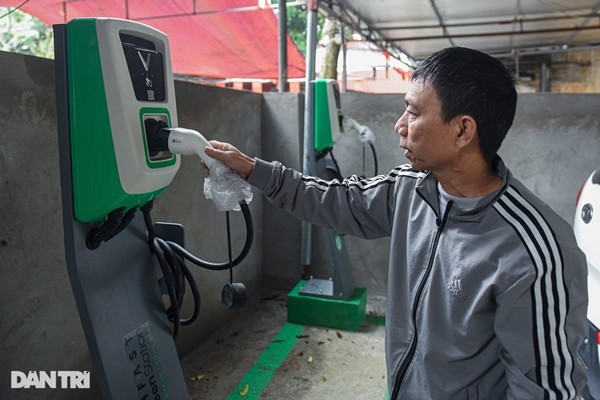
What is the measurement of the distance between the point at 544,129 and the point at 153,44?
2.84 meters

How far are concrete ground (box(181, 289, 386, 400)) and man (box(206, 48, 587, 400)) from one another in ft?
4.49

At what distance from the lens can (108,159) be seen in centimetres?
106

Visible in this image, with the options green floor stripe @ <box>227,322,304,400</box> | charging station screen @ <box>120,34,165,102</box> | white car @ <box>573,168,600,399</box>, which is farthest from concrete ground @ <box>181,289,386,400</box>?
charging station screen @ <box>120,34,165,102</box>

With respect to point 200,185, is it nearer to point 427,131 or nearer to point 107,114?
point 107,114

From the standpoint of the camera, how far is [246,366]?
2707 millimetres

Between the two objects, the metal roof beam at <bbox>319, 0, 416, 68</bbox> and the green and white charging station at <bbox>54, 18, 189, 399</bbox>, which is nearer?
the green and white charging station at <bbox>54, 18, 189, 399</bbox>

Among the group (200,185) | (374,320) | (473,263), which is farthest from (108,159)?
(374,320)

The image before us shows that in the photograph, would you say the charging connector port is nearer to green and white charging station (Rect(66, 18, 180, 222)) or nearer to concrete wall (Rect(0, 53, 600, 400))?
green and white charging station (Rect(66, 18, 180, 222))

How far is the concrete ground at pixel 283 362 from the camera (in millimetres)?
2488

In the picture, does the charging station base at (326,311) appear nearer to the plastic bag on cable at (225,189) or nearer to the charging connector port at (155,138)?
the plastic bag on cable at (225,189)

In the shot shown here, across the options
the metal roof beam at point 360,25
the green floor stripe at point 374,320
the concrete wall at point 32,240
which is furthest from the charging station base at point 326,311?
the metal roof beam at point 360,25

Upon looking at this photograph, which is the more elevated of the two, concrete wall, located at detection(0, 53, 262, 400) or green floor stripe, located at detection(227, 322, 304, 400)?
concrete wall, located at detection(0, 53, 262, 400)

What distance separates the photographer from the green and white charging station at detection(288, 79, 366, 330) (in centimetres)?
304

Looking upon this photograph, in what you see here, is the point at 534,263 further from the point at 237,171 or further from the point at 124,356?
the point at 124,356
